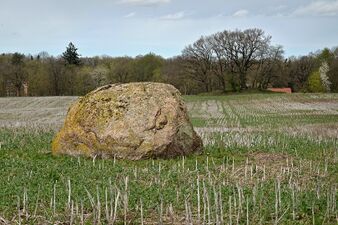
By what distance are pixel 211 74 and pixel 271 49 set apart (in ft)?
41.4

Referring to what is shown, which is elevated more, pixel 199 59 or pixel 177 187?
pixel 199 59

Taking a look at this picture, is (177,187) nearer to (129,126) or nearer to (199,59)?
(129,126)

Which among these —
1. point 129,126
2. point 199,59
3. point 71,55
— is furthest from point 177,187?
point 71,55

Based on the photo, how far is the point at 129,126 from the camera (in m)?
Result: 15.3

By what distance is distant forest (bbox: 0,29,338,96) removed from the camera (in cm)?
9594

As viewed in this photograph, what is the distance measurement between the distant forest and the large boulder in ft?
264

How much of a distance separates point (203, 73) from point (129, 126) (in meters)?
84.7

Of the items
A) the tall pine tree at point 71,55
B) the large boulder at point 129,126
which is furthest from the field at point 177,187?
the tall pine tree at point 71,55

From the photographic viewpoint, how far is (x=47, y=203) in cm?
910

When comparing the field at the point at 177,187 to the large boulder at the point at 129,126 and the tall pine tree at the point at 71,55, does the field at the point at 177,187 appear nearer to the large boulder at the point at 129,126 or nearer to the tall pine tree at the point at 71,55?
the large boulder at the point at 129,126

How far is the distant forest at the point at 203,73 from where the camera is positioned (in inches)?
3777

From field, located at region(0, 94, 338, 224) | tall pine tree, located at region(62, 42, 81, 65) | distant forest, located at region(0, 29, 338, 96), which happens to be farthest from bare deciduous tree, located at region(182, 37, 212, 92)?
field, located at region(0, 94, 338, 224)

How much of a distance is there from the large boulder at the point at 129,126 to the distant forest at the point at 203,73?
80.4 meters

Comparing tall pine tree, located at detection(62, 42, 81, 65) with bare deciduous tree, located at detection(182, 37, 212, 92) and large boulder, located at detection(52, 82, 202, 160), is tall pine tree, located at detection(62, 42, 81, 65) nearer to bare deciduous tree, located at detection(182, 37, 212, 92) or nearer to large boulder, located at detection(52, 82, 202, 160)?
bare deciduous tree, located at detection(182, 37, 212, 92)
